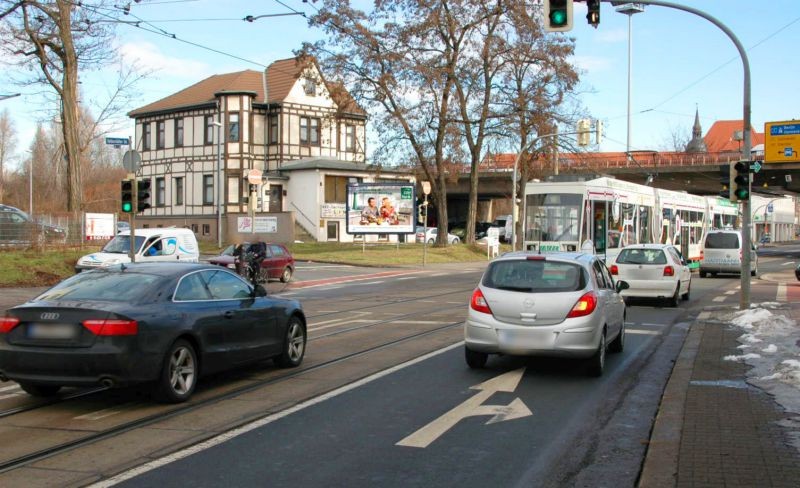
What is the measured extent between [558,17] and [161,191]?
167ft

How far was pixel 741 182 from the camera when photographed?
16500 millimetres

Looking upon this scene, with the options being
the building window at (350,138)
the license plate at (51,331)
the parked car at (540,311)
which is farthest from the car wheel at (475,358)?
the building window at (350,138)

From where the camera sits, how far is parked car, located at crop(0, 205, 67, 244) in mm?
25641

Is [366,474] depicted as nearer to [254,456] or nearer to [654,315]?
[254,456]

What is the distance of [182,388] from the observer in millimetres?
7848

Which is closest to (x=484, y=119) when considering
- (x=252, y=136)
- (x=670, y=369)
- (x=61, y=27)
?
(x=252, y=136)

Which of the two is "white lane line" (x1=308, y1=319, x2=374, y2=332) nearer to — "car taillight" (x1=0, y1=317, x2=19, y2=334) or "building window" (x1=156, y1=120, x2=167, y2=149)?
"car taillight" (x1=0, y1=317, x2=19, y2=334)

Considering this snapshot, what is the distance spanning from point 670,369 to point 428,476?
5742 millimetres

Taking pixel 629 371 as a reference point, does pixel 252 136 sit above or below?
above

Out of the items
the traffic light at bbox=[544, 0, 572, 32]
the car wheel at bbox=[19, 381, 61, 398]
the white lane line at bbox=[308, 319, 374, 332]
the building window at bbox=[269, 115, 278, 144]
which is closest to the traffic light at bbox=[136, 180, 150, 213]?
the white lane line at bbox=[308, 319, 374, 332]

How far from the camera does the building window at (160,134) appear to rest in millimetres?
59250

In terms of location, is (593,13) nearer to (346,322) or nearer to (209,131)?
(346,322)

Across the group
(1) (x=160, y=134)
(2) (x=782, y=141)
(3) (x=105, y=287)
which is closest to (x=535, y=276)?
(3) (x=105, y=287)

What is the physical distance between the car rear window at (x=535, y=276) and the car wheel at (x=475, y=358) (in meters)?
0.92
